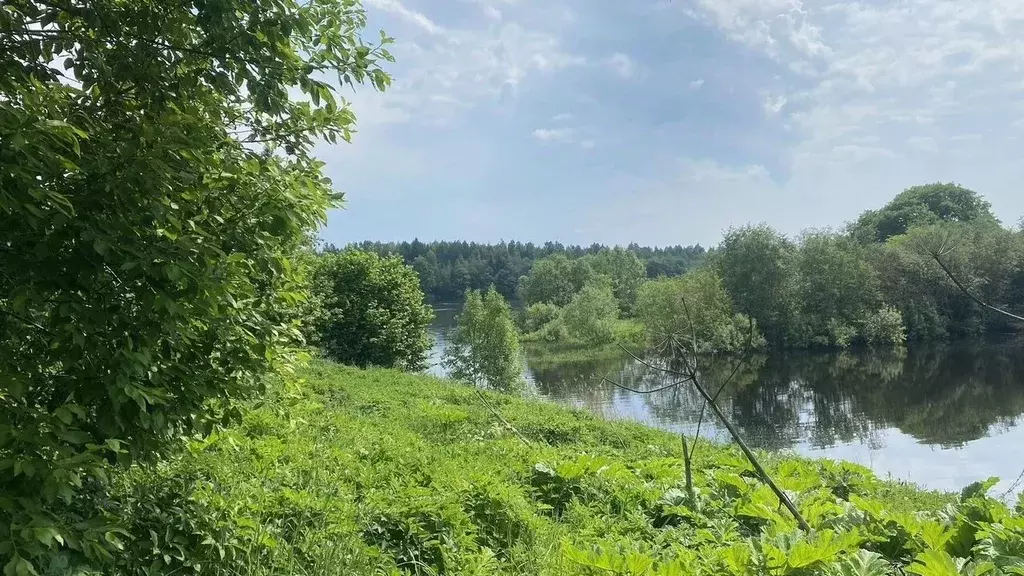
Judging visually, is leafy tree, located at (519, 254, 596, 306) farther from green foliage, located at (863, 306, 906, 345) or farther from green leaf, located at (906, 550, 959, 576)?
green leaf, located at (906, 550, 959, 576)

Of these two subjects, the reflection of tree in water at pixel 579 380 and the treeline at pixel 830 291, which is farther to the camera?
the treeline at pixel 830 291

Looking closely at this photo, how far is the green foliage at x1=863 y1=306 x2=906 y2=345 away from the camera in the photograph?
39906mm

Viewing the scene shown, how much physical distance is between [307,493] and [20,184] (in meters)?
2.22

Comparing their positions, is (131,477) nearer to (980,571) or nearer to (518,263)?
(980,571)

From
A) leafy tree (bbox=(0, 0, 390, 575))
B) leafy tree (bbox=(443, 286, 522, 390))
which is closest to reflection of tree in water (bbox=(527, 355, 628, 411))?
leafy tree (bbox=(443, 286, 522, 390))

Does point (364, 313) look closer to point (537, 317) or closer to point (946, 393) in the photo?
point (946, 393)

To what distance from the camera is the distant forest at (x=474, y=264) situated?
110 m

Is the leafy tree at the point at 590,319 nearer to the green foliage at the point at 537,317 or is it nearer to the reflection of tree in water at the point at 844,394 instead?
the green foliage at the point at 537,317

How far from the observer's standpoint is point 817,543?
8.72ft

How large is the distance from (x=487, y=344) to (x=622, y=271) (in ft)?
198

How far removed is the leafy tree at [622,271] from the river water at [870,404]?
3903 cm

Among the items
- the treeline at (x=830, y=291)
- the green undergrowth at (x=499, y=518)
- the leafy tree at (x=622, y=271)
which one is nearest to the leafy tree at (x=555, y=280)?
the leafy tree at (x=622, y=271)

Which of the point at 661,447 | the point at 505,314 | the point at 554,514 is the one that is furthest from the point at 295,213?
the point at 505,314

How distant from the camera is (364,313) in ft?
73.6
